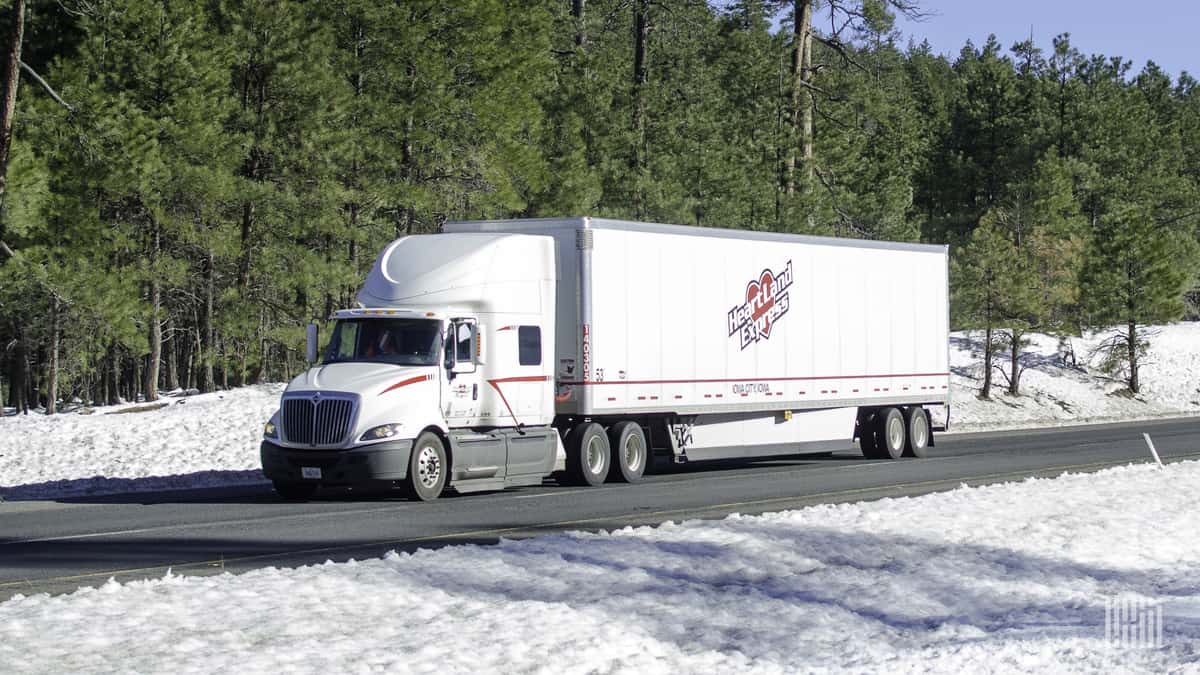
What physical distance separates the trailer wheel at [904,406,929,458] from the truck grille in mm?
14082

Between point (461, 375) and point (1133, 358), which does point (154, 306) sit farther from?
point (1133, 358)

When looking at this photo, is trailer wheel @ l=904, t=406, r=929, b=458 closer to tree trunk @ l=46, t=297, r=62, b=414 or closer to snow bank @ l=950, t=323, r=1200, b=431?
snow bank @ l=950, t=323, r=1200, b=431

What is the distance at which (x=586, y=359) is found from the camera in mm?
22797

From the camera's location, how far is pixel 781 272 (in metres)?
27.1

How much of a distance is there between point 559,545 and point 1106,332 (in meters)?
62.1

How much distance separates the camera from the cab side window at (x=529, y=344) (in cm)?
2220

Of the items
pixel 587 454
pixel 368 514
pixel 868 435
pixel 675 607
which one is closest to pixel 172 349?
pixel 868 435

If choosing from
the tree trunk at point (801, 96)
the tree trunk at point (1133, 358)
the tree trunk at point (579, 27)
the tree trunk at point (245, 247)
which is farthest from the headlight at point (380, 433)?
the tree trunk at point (1133, 358)

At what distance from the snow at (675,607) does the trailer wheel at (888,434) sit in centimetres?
1376

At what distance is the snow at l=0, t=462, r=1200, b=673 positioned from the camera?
29.1ft

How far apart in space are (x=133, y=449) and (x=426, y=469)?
28.4ft

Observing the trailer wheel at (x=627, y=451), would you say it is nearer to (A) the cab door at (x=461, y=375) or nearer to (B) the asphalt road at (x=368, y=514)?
(B) the asphalt road at (x=368, y=514)

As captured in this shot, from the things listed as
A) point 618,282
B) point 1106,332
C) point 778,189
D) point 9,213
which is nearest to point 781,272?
point 618,282

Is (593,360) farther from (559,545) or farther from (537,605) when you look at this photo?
(537,605)
